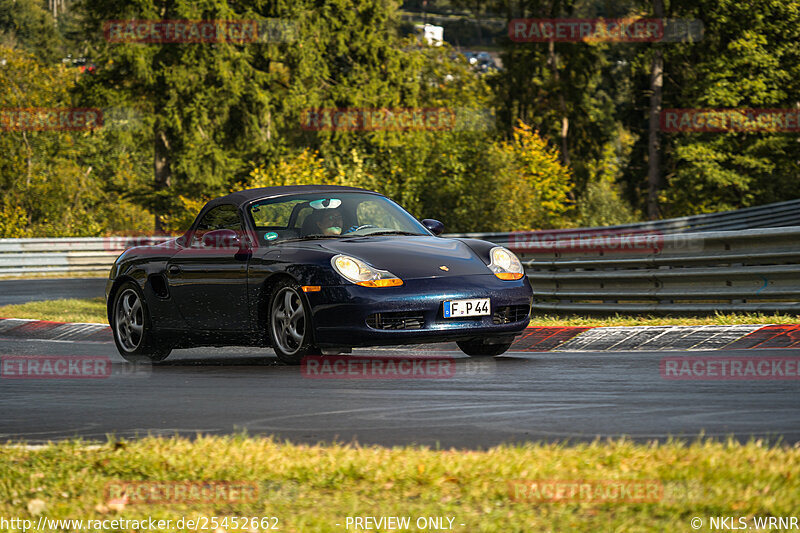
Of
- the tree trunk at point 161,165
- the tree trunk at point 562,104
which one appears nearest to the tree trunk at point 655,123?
the tree trunk at point 562,104

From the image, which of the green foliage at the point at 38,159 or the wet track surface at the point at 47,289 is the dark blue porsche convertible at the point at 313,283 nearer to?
the wet track surface at the point at 47,289

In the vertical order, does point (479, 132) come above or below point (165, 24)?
below

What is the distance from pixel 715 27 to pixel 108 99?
23.7 metres

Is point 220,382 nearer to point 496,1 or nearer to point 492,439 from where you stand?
point 492,439

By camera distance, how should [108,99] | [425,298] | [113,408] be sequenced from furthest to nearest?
[108,99]
[425,298]
[113,408]

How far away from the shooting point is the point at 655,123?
46344mm

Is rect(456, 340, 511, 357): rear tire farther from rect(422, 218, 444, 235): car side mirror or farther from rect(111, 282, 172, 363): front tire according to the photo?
rect(111, 282, 172, 363): front tire

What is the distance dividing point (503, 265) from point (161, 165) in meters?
43.7

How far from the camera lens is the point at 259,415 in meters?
6.93

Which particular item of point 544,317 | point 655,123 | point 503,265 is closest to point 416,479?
point 503,265

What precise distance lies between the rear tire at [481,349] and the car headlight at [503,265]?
0.69 metres

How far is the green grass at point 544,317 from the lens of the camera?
10.7 metres

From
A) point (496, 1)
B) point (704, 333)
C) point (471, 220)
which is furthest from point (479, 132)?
point (704, 333)

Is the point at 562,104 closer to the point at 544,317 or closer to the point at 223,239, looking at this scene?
the point at 544,317
